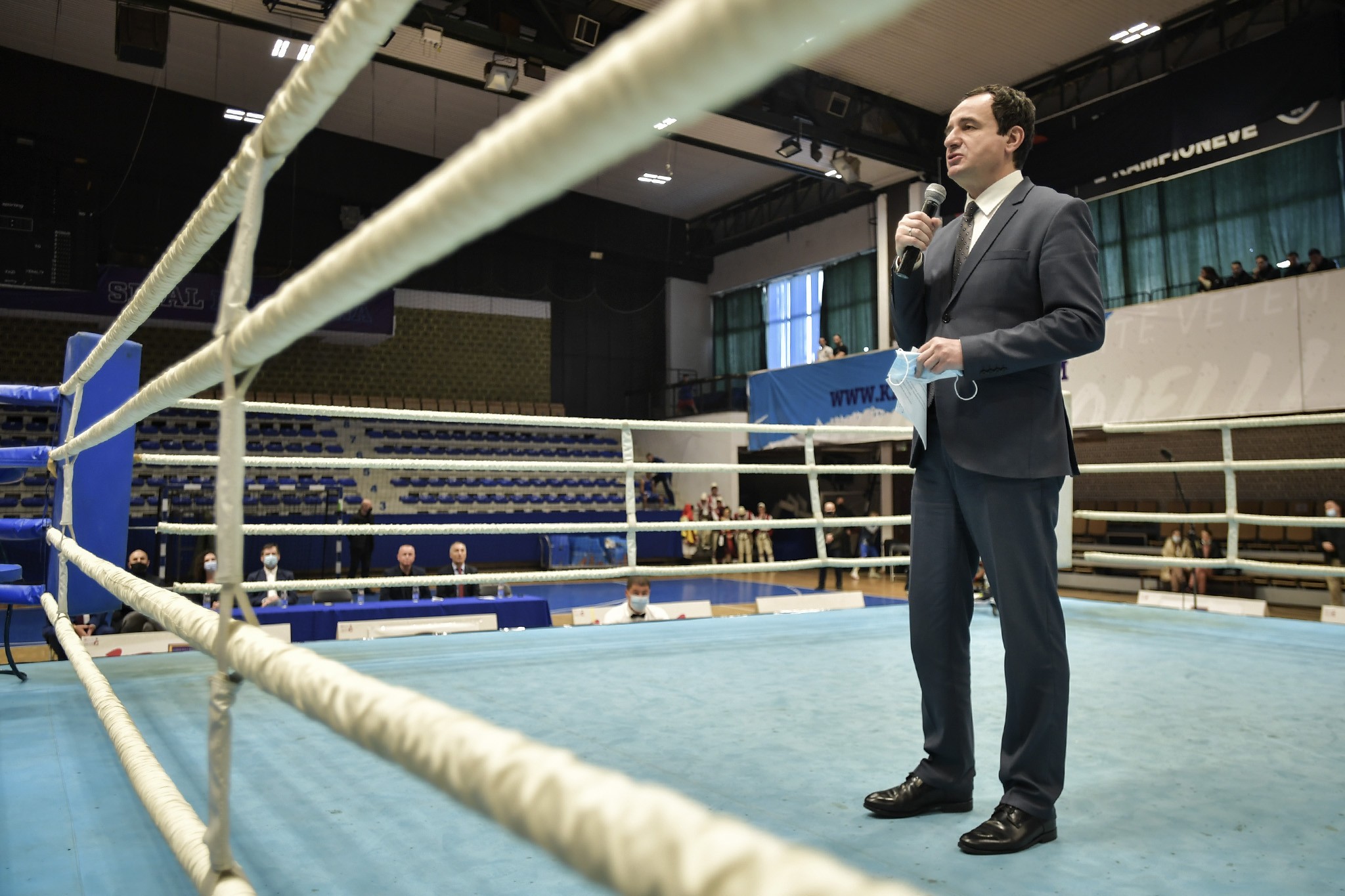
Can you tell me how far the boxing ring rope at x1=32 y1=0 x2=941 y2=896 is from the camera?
27cm

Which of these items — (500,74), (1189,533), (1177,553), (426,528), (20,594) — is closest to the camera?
(20,594)

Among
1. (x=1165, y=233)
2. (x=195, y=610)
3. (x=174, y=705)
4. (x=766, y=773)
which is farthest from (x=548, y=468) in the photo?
(x=1165, y=233)

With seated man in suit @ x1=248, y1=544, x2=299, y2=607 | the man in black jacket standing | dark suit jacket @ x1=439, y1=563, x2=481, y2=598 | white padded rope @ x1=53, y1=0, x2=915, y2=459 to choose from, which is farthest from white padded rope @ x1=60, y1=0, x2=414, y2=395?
the man in black jacket standing

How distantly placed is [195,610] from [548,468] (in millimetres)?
1981

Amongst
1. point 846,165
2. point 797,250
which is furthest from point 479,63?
point 797,250

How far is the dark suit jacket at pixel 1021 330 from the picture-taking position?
1252 millimetres

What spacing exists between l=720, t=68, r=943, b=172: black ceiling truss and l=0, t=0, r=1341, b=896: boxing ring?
7228mm

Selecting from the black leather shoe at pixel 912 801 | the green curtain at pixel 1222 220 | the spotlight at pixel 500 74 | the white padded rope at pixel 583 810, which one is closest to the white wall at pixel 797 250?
the green curtain at pixel 1222 220

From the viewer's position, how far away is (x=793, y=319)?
46.3 ft

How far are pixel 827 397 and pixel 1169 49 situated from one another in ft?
16.0

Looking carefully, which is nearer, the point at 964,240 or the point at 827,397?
the point at 964,240

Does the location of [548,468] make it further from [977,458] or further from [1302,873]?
[1302,873]

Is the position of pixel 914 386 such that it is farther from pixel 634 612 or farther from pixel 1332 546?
pixel 1332 546

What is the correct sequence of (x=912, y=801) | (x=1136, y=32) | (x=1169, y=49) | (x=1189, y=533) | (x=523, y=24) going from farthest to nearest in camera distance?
(x=1169, y=49) → (x=523, y=24) → (x=1136, y=32) → (x=1189, y=533) → (x=912, y=801)
